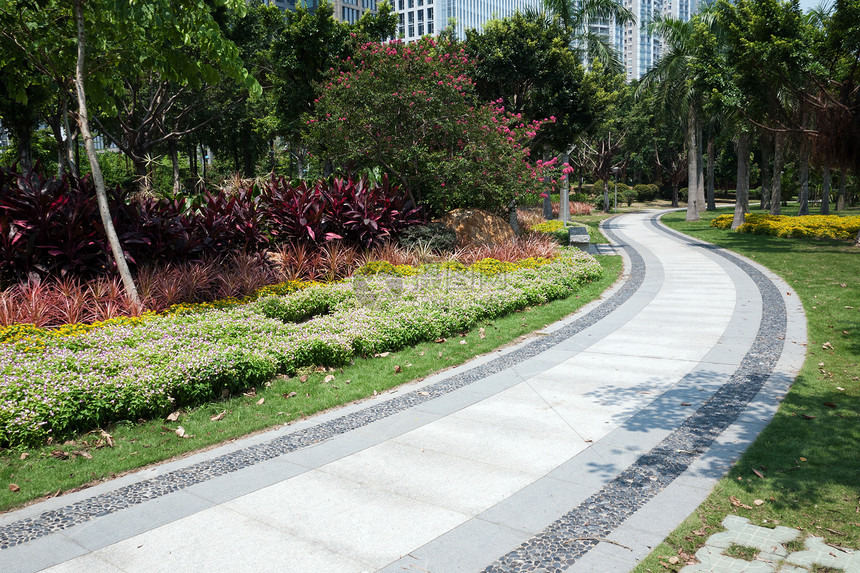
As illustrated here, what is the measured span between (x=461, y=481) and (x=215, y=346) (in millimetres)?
3545

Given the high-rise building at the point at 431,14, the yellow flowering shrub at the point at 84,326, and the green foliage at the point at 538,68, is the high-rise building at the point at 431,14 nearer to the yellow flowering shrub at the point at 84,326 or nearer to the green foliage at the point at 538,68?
the green foliage at the point at 538,68

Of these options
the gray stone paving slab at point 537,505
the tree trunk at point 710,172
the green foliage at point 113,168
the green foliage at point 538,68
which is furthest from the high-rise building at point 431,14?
the gray stone paving slab at point 537,505

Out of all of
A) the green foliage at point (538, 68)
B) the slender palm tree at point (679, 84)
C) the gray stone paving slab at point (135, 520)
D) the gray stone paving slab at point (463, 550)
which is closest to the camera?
the gray stone paving slab at point (463, 550)

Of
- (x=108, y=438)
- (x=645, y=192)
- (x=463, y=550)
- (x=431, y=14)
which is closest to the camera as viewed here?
(x=463, y=550)

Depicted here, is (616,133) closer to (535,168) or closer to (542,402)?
(535,168)

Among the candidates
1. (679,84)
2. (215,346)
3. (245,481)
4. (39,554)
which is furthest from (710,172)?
(39,554)

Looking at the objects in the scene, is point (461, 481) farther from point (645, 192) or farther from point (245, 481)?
point (645, 192)

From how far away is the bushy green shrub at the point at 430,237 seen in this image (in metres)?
13.4

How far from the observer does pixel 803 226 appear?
69.6ft

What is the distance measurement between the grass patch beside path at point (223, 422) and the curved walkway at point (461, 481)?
18cm

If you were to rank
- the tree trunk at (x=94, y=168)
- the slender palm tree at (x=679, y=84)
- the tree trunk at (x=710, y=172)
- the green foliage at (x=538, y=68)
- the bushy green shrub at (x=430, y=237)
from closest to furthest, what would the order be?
1. the tree trunk at (x=94, y=168)
2. the bushy green shrub at (x=430, y=237)
3. the green foliage at (x=538, y=68)
4. the slender palm tree at (x=679, y=84)
5. the tree trunk at (x=710, y=172)

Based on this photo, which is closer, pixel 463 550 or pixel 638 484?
pixel 463 550

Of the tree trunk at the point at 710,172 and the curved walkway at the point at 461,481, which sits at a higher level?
the tree trunk at the point at 710,172

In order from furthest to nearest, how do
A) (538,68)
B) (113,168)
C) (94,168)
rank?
(113,168), (538,68), (94,168)
